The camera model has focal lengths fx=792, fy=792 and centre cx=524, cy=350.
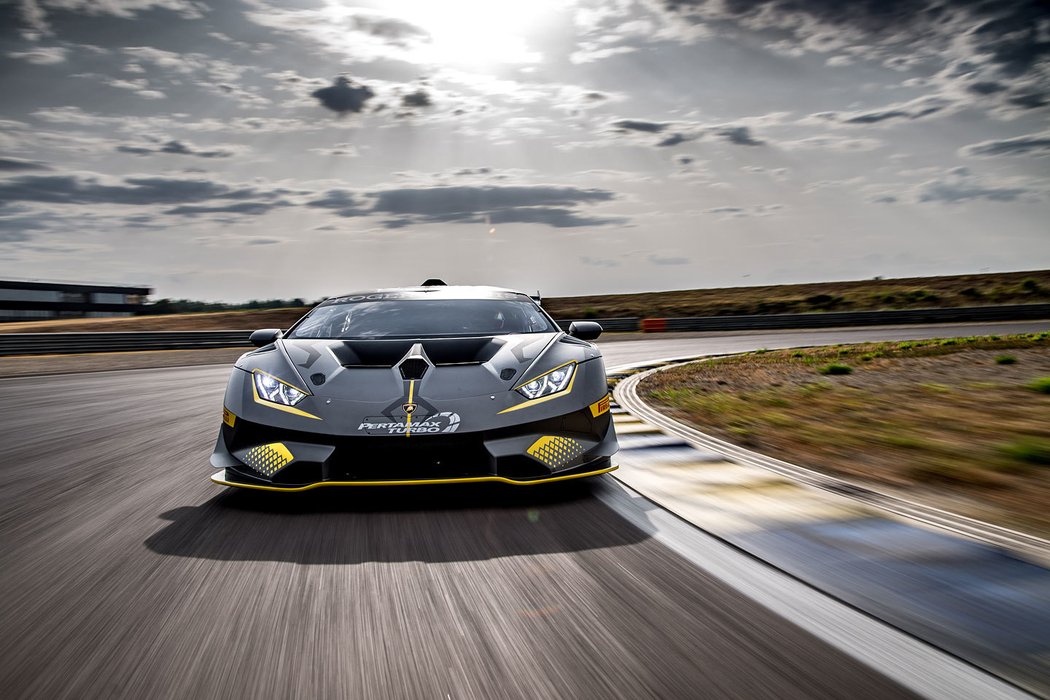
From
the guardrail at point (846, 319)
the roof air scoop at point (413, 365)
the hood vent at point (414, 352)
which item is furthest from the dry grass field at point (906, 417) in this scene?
the guardrail at point (846, 319)

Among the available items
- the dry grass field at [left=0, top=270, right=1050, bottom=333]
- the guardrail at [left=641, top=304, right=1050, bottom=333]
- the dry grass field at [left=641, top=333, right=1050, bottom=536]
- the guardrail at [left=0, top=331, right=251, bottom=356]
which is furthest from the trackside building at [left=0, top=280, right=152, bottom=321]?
the dry grass field at [left=641, top=333, right=1050, bottom=536]

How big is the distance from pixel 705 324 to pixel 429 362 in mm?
26779

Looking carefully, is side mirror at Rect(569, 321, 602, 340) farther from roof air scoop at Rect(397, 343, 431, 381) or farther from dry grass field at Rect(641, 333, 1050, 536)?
dry grass field at Rect(641, 333, 1050, 536)

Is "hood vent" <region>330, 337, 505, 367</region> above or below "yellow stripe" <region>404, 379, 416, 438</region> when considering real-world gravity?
above

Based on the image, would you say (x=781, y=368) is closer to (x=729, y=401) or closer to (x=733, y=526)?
(x=729, y=401)

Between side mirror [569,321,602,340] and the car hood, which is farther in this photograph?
side mirror [569,321,602,340]

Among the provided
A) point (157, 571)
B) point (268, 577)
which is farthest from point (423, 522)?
point (157, 571)

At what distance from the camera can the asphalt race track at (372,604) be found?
217cm

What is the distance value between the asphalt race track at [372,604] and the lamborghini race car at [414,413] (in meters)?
0.22

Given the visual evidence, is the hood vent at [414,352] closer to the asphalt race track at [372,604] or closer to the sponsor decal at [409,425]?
the sponsor decal at [409,425]

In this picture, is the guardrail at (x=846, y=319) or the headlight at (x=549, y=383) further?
the guardrail at (x=846, y=319)

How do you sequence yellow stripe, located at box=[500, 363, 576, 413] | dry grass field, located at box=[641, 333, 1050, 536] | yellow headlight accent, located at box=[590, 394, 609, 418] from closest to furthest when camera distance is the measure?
yellow stripe, located at box=[500, 363, 576, 413], yellow headlight accent, located at box=[590, 394, 609, 418], dry grass field, located at box=[641, 333, 1050, 536]

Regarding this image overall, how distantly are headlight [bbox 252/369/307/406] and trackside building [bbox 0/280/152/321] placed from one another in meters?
84.5

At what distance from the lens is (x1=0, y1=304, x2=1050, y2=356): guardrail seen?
25.4 meters
